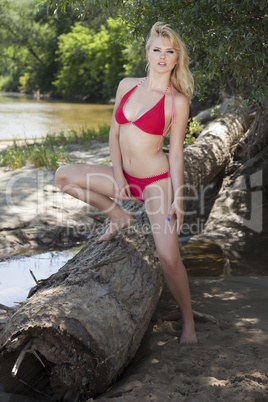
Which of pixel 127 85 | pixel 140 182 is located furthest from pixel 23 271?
pixel 127 85

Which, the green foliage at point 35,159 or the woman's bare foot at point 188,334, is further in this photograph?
the green foliage at point 35,159

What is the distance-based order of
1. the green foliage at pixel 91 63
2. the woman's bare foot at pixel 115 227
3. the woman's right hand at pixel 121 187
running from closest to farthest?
the woman's right hand at pixel 121 187, the woman's bare foot at pixel 115 227, the green foliage at pixel 91 63

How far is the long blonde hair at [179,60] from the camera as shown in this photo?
309 cm

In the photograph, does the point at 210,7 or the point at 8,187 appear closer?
the point at 210,7

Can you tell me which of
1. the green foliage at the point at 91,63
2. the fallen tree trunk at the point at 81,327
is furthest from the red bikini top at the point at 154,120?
the green foliage at the point at 91,63

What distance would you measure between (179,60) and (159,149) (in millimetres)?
624

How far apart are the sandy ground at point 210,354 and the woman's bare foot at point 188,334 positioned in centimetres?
6

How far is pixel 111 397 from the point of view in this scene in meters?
2.46

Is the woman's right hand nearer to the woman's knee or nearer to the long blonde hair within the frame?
the woman's knee

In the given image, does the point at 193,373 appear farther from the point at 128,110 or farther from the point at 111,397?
the point at 128,110

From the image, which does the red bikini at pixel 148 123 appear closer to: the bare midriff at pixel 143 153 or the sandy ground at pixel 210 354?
the bare midriff at pixel 143 153

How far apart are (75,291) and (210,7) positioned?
2.56 m

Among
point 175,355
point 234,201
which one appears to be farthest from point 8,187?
point 175,355

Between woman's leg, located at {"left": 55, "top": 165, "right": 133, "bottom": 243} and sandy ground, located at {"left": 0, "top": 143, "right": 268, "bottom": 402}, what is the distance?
33.8 inches
